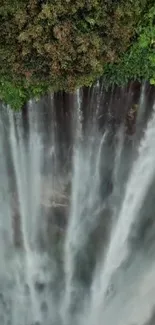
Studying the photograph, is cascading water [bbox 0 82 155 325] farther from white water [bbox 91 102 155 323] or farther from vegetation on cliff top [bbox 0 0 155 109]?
vegetation on cliff top [bbox 0 0 155 109]

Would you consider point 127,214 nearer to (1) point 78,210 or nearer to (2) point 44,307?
(1) point 78,210

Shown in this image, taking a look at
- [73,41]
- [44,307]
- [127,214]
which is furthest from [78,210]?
[73,41]

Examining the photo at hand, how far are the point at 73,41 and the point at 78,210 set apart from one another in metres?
3.37

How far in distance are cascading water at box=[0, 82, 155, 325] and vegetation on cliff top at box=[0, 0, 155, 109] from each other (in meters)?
0.68

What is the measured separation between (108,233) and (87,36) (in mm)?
3830

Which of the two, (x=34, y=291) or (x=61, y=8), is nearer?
(x=61, y=8)

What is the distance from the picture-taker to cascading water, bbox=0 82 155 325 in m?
7.52

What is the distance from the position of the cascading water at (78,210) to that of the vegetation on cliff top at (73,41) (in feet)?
2.22

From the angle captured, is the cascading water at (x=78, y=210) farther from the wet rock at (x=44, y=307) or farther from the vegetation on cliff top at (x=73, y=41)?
the vegetation on cliff top at (x=73, y=41)

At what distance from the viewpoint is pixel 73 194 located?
8.34m

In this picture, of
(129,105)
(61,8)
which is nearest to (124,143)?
(129,105)

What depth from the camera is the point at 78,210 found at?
8.53 m

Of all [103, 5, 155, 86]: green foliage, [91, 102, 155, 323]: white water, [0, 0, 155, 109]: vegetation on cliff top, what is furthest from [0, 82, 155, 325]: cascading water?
[0, 0, 155, 109]: vegetation on cliff top

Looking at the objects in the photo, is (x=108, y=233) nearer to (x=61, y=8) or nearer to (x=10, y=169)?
(x=10, y=169)
